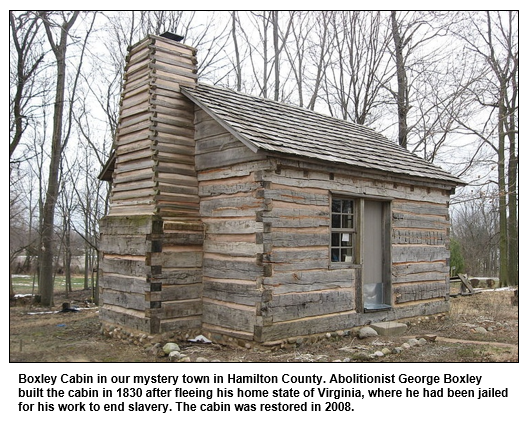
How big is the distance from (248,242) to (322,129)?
4.37 meters

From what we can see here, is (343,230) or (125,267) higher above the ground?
(343,230)

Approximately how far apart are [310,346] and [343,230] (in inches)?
96.2

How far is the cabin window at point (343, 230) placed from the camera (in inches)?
386

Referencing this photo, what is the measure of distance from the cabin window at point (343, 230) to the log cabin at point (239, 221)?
3cm

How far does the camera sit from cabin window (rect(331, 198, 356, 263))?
32.1 ft

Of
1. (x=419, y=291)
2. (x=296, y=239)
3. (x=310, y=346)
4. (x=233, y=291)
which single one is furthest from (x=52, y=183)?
(x=419, y=291)

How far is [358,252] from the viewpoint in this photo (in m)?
10.1

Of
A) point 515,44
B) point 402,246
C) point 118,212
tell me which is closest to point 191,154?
point 118,212

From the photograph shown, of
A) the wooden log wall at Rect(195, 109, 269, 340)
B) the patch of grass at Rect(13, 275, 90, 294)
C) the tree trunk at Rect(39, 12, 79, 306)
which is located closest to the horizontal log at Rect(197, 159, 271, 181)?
the wooden log wall at Rect(195, 109, 269, 340)

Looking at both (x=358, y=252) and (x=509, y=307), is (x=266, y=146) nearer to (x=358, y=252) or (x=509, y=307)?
(x=358, y=252)

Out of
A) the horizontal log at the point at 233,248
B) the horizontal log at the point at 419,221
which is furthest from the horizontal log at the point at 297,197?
the horizontal log at the point at 419,221

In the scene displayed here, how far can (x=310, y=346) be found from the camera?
8750 mm

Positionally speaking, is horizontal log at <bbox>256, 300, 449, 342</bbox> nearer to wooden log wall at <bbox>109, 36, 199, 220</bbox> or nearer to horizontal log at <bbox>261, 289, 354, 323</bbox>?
horizontal log at <bbox>261, 289, 354, 323</bbox>

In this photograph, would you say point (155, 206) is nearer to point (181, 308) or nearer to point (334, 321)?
point (181, 308)
